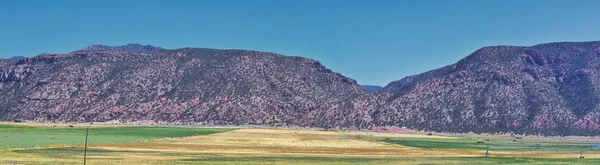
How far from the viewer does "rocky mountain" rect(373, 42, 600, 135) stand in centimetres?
17012

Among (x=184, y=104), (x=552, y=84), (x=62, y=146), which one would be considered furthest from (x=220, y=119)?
(x=62, y=146)

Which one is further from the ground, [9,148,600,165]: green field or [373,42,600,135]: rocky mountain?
[373,42,600,135]: rocky mountain

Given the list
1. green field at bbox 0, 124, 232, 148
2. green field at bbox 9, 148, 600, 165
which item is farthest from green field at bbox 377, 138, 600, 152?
green field at bbox 0, 124, 232, 148

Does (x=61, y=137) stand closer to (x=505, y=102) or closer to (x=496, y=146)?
(x=496, y=146)

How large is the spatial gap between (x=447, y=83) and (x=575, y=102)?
33.4 meters

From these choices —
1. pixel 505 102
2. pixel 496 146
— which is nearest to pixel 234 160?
pixel 496 146

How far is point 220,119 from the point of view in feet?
626

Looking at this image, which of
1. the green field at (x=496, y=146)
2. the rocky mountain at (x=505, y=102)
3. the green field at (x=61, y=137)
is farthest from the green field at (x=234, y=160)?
the rocky mountain at (x=505, y=102)

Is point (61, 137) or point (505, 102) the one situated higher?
point (505, 102)

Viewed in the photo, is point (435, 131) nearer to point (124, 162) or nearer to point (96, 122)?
point (96, 122)

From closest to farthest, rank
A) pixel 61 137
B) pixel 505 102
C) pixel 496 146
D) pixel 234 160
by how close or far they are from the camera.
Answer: pixel 234 160 < pixel 61 137 < pixel 496 146 < pixel 505 102

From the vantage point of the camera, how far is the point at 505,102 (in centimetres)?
18100

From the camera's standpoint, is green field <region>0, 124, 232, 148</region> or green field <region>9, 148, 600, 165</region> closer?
green field <region>9, 148, 600, 165</region>

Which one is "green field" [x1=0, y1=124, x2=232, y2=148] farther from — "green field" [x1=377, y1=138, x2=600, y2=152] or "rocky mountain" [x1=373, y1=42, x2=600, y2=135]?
"rocky mountain" [x1=373, y1=42, x2=600, y2=135]
